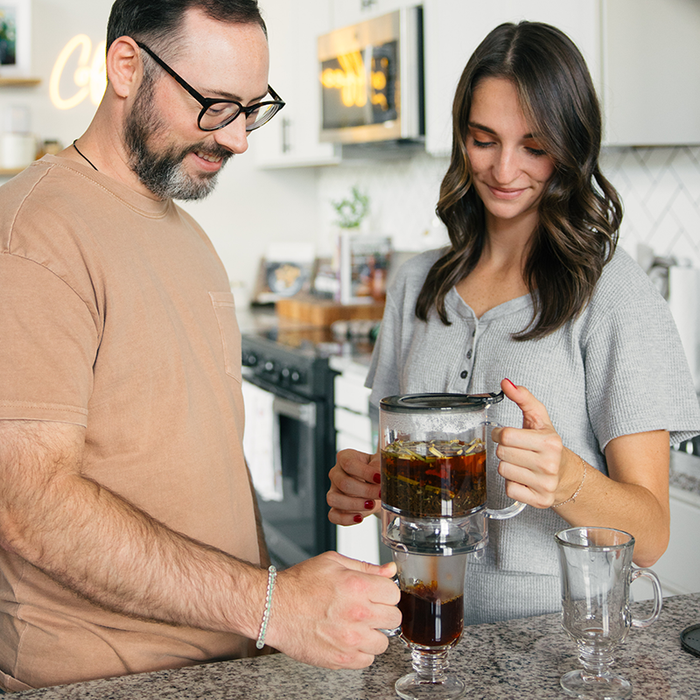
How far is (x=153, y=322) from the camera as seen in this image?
1.11 meters

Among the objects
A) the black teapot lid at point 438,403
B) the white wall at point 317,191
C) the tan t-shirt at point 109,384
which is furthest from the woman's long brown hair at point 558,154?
the white wall at point 317,191

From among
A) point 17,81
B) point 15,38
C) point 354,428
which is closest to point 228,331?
point 354,428

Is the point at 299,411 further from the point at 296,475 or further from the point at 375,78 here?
the point at 375,78

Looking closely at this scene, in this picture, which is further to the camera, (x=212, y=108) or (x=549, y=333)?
(x=549, y=333)

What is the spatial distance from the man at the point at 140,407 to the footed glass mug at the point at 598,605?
0.66ft

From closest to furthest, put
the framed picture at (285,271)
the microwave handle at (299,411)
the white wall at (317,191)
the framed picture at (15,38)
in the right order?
the white wall at (317,191) → the microwave handle at (299,411) → the framed picture at (15,38) → the framed picture at (285,271)

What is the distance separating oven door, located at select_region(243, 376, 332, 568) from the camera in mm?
3045

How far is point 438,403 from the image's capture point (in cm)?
88

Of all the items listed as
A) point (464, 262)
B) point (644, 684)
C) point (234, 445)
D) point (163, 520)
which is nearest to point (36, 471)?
point (163, 520)

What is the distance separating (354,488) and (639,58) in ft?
5.10

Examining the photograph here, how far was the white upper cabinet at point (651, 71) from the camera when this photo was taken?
6.93 ft

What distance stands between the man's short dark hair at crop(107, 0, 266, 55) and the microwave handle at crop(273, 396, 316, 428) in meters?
2.02

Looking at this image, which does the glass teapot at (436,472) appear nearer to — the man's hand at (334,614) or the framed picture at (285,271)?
the man's hand at (334,614)

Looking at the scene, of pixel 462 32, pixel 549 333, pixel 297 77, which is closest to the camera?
pixel 549 333
